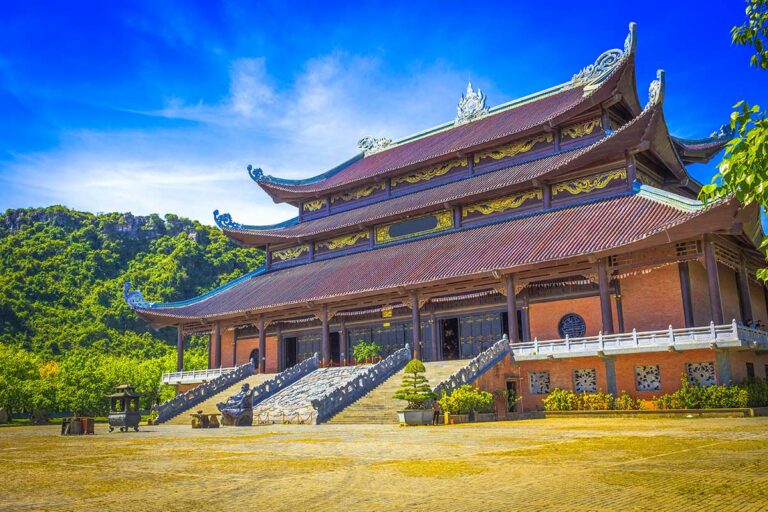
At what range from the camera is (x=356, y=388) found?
2258 centimetres

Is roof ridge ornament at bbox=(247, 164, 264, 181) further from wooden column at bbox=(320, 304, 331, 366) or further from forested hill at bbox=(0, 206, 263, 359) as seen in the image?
forested hill at bbox=(0, 206, 263, 359)

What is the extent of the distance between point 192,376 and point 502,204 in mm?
18478

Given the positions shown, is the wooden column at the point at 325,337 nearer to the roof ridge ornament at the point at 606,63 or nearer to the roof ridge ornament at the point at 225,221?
the roof ridge ornament at the point at 225,221

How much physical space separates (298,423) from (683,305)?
1390 centimetres

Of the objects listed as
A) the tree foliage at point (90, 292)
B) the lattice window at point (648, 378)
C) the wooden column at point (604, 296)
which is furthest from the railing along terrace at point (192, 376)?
the lattice window at point (648, 378)

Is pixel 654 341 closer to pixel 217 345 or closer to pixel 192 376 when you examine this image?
pixel 217 345

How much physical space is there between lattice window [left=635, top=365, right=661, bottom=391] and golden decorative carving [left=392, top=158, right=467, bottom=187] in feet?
50.8

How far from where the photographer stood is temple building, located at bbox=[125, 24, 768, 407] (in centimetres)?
2177

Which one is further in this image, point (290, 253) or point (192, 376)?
point (290, 253)

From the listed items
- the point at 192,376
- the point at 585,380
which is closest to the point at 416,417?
the point at 585,380

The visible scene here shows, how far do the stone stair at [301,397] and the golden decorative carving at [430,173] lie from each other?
12085 millimetres

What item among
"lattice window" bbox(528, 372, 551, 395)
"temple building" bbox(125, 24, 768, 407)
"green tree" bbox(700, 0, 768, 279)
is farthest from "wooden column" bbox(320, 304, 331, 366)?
"green tree" bbox(700, 0, 768, 279)

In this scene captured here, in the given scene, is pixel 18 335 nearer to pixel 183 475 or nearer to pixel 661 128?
pixel 661 128

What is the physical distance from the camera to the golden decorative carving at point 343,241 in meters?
35.3
